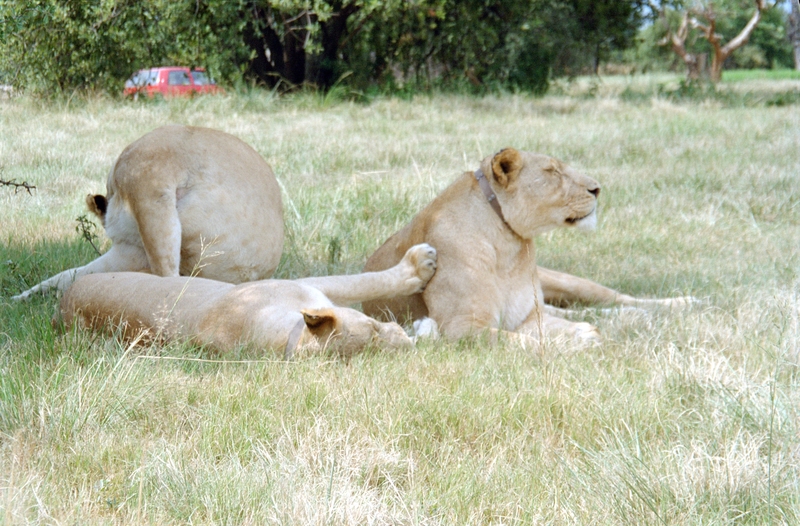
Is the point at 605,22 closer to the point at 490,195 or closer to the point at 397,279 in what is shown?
the point at 490,195

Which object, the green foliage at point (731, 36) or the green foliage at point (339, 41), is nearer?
the green foliage at point (339, 41)

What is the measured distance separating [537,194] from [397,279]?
766mm

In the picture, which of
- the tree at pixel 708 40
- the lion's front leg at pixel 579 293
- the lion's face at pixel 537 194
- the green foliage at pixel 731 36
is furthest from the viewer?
A: the green foliage at pixel 731 36

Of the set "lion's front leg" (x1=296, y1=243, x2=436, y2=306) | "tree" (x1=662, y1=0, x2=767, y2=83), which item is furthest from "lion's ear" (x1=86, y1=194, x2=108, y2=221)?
"tree" (x1=662, y1=0, x2=767, y2=83)

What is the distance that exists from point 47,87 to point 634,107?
911 cm

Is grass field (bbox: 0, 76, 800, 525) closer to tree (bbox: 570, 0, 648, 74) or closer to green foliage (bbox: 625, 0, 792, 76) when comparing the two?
tree (bbox: 570, 0, 648, 74)

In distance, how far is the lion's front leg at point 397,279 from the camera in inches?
167

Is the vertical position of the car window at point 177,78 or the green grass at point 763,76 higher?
the car window at point 177,78

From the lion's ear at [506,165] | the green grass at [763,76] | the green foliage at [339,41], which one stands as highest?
the green foliage at [339,41]

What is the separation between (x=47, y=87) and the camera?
12.6 m

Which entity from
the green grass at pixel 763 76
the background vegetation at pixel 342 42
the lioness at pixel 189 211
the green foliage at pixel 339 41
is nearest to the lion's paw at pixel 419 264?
the lioness at pixel 189 211

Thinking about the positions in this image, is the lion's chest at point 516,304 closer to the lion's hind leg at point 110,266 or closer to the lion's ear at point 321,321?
the lion's ear at point 321,321

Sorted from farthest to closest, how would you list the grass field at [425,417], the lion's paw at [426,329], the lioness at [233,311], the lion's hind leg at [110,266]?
the lion's hind leg at [110,266] < the lion's paw at [426,329] < the lioness at [233,311] < the grass field at [425,417]

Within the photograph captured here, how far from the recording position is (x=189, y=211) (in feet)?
14.6
